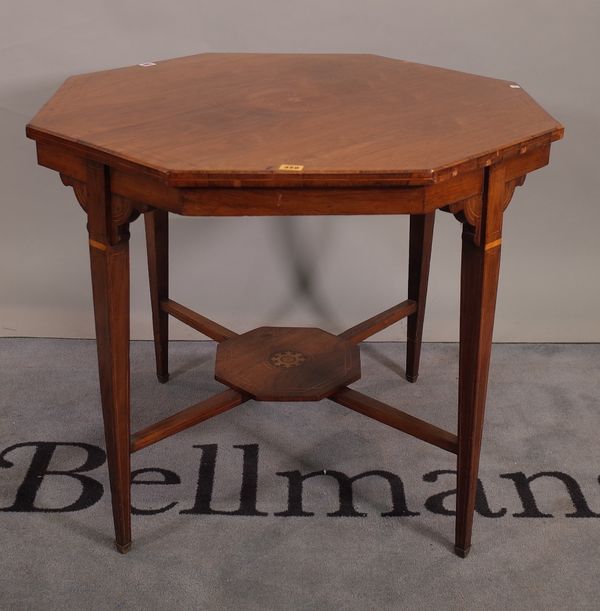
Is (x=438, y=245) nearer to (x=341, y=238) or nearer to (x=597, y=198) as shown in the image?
(x=341, y=238)

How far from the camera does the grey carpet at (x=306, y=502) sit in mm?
2324

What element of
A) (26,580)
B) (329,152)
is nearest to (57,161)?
(329,152)

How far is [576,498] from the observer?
104 inches

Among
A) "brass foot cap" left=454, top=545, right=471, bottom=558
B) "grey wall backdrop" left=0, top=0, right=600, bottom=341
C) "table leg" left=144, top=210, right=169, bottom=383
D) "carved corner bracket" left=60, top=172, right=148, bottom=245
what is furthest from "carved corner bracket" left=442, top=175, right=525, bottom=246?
"grey wall backdrop" left=0, top=0, right=600, bottom=341

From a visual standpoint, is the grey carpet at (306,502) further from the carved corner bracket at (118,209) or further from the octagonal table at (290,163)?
the carved corner bracket at (118,209)

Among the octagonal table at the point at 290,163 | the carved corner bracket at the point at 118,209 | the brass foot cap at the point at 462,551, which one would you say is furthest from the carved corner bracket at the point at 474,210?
the brass foot cap at the point at 462,551

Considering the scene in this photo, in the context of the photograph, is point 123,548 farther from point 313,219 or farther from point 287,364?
point 313,219

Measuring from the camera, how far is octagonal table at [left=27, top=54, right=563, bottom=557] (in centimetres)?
Answer: 197

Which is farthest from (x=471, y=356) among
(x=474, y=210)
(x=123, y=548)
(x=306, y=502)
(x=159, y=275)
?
(x=159, y=275)

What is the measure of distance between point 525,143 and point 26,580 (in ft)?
4.57

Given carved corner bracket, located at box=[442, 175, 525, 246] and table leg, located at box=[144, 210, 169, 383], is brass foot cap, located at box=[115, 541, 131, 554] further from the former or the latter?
carved corner bracket, located at box=[442, 175, 525, 246]

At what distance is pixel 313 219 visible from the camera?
3.38m

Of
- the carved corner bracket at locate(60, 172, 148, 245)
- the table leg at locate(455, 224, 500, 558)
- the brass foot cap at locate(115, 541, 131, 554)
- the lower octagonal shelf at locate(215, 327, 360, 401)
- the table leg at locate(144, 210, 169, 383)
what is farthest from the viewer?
the table leg at locate(144, 210, 169, 383)

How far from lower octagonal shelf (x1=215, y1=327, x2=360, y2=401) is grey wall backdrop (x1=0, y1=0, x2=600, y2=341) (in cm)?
45
